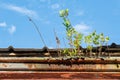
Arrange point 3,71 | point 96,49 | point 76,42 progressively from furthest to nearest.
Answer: point 96,49 → point 76,42 → point 3,71

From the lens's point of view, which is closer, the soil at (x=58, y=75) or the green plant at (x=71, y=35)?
the soil at (x=58, y=75)

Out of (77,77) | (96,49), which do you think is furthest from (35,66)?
(96,49)

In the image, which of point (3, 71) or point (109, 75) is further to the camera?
point (3, 71)

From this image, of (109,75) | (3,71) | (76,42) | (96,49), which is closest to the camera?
(109,75)

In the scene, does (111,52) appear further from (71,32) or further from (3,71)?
(3,71)

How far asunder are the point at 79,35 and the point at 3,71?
665cm

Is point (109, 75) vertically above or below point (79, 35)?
below

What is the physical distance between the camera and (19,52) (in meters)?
11.1

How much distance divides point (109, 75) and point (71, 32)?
6.88m

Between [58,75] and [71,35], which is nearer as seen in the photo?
[58,75]

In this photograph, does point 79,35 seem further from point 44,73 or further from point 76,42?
point 44,73

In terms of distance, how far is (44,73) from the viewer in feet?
9.50

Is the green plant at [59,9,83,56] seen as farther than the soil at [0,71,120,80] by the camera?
Yes

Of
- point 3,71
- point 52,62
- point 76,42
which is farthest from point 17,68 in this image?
point 76,42
